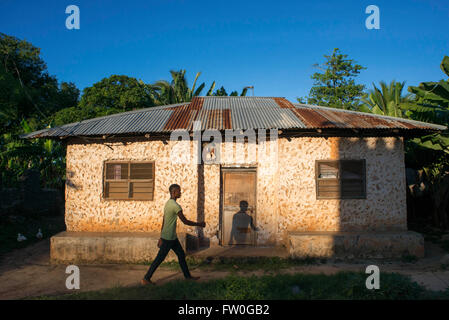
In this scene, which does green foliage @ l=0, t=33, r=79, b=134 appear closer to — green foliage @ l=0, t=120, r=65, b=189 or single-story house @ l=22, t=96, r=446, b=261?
green foliage @ l=0, t=120, r=65, b=189

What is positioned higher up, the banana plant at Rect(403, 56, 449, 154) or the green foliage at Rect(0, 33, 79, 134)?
the green foliage at Rect(0, 33, 79, 134)

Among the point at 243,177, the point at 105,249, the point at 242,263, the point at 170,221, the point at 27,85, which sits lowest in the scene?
the point at 242,263

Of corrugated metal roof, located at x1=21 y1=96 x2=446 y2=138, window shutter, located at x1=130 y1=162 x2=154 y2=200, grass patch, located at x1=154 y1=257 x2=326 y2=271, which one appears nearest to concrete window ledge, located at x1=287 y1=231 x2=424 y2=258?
grass patch, located at x1=154 y1=257 x2=326 y2=271

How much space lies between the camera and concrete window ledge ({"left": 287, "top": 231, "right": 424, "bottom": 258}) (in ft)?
20.9

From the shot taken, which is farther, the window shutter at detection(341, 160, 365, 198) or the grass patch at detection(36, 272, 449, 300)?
the window shutter at detection(341, 160, 365, 198)

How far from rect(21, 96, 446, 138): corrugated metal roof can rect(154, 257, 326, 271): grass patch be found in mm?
3046

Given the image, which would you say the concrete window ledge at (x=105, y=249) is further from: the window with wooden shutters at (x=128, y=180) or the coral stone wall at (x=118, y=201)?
the window with wooden shutters at (x=128, y=180)

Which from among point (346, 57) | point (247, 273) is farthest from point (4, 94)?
point (346, 57)

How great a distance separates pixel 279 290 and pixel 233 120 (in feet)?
14.2

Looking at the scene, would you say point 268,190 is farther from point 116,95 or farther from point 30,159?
point 116,95

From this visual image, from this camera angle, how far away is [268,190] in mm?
7055

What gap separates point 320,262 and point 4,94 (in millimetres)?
24791

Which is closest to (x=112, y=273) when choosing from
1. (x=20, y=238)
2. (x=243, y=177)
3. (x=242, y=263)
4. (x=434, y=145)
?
(x=242, y=263)

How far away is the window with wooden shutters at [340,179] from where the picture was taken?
22.7 ft
